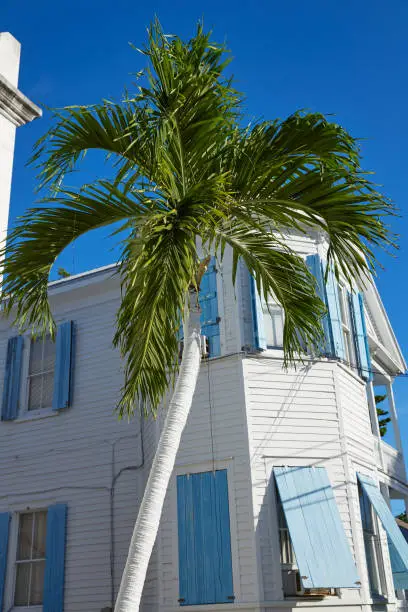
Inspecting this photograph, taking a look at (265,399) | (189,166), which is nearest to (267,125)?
(189,166)

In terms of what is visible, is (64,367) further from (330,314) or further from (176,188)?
(176,188)

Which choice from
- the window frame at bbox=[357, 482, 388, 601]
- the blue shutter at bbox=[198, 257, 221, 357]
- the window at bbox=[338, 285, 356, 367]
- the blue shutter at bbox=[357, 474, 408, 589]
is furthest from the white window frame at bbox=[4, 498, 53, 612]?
the window at bbox=[338, 285, 356, 367]

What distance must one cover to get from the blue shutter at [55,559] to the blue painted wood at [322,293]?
5.55 meters

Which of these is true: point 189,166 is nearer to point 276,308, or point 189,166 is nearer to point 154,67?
point 154,67

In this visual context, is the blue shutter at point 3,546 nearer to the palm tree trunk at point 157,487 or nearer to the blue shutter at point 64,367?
the blue shutter at point 64,367

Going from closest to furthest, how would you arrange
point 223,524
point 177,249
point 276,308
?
point 177,249 < point 223,524 < point 276,308

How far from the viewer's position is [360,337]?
13.2 meters

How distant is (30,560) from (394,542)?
6.48 metres

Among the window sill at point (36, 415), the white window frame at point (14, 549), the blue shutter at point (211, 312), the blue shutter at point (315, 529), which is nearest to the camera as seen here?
the blue shutter at point (315, 529)

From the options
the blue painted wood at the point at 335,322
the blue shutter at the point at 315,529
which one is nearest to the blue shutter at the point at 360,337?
the blue painted wood at the point at 335,322

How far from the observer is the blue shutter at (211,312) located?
472 inches

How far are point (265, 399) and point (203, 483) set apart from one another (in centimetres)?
169

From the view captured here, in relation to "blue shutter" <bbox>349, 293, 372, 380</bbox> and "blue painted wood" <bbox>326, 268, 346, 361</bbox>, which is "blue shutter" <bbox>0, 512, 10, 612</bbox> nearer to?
"blue painted wood" <bbox>326, 268, 346, 361</bbox>

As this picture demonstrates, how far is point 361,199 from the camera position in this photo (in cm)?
677
